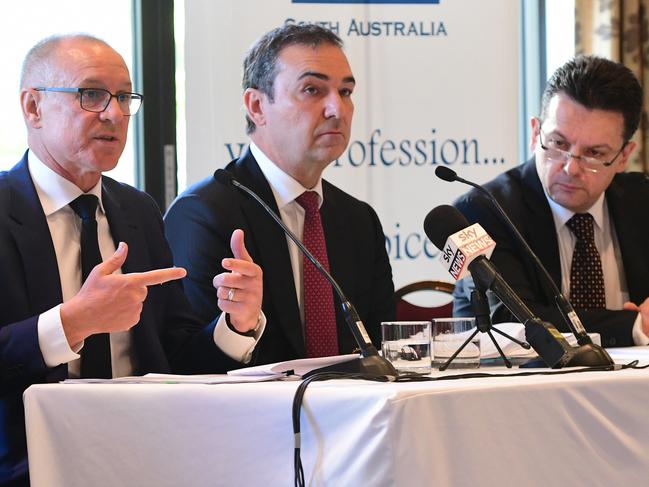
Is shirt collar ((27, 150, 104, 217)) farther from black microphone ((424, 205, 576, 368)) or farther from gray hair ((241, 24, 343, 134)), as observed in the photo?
gray hair ((241, 24, 343, 134))

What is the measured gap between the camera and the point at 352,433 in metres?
1.51

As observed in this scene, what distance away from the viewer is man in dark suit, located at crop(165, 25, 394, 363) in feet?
8.79

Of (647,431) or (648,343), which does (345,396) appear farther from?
(648,343)

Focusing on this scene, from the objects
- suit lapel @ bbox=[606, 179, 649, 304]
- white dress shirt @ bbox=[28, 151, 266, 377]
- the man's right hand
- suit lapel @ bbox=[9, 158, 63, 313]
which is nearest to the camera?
the man's right hand

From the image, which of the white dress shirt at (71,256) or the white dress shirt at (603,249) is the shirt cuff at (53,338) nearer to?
the white dress shirt at (71,256)

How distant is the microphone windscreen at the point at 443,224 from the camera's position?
2.03 meters

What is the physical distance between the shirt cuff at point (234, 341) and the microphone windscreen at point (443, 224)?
0.45m

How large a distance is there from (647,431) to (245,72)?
191cm

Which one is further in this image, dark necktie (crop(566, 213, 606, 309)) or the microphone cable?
dark necktie (crop(566, 213, 606, 309))

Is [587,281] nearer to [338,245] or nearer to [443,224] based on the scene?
[338,245]

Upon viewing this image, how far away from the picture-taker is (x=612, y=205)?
10.4 feet

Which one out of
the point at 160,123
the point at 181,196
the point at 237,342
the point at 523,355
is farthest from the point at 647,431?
the point at 160,123

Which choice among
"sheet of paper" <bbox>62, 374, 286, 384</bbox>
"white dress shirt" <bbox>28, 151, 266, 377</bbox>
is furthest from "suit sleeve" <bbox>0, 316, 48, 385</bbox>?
"white dress shirt" <bbox>28, 151, 266, 377</bbox>

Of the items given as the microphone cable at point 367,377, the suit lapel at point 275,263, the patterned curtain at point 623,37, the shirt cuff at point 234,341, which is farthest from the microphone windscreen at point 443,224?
the patterned curtain at point 623,37
